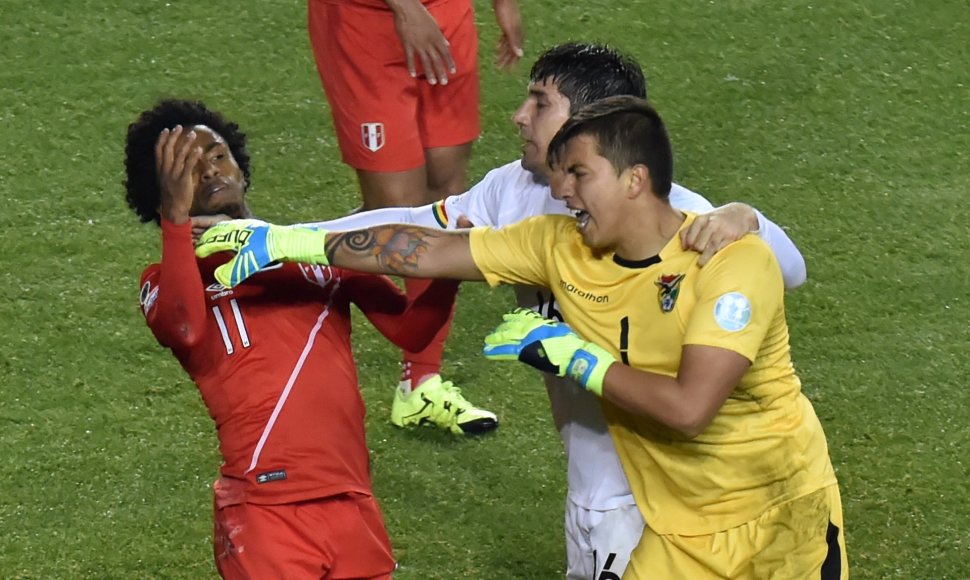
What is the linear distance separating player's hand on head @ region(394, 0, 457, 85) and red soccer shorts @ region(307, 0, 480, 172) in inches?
5.6

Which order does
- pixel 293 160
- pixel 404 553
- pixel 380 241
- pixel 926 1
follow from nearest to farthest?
pixel 380 241 < pixel 404 553 < pixel 293 160 < pixel 926 1

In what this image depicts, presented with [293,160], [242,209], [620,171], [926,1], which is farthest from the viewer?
[926,1]

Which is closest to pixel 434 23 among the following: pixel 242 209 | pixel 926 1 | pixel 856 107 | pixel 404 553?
pixel 242 209

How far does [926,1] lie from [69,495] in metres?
6.20

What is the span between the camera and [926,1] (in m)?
9.17

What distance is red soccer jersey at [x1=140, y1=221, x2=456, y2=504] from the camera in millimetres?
3830

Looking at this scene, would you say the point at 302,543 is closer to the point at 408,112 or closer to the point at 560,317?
the point at 560,317

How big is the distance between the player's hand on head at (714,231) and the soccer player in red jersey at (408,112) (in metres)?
2.19

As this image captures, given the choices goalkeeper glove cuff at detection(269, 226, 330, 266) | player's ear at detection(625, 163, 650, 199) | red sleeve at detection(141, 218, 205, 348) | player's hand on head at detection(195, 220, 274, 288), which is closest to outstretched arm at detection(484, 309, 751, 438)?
player's ear at detection(625, 163, 650, 199)

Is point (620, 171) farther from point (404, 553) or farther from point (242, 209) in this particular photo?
point (404, 553)

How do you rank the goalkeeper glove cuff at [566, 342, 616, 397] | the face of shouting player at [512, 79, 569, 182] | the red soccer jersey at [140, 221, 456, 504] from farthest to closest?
the face of shouting player at [512, 79, 569, 182]
the red soccer jersey at [140, 221, 456, 504]
the goalkeeper glove cuff at [566, 342, 616, 397]

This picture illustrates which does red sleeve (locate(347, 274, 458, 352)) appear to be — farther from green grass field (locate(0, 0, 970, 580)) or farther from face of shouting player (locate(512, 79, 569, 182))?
green grass field (locate(0, 0, 970, 580))

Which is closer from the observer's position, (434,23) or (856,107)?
(434,23)

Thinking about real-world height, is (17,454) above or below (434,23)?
below
